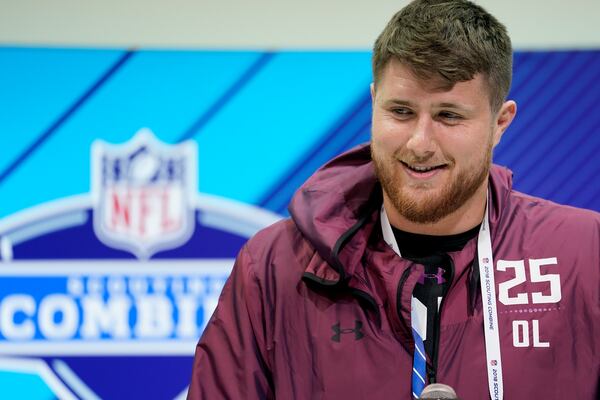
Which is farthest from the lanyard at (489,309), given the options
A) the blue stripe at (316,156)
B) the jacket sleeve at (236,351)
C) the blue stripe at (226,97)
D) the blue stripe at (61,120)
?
the blue stripe at (61,120)

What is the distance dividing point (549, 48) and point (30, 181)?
1.54 meters

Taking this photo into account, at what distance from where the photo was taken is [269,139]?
2324mm

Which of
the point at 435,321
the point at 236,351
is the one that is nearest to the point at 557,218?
the point at 435,321

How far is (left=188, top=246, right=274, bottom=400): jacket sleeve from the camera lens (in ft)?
4.17

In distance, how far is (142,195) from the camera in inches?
91.0

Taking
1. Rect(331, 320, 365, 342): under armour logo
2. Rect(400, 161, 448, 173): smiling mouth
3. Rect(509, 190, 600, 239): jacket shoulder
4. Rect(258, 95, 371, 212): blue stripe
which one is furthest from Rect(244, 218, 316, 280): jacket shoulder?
Rect(258, 95, 371, 212): blue stripe

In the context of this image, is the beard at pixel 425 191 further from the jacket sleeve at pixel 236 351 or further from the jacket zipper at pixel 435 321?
the jacket sleeve at pixel 236 351

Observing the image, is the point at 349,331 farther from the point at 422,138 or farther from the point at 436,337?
the point at 422,138

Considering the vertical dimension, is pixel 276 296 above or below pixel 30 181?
below

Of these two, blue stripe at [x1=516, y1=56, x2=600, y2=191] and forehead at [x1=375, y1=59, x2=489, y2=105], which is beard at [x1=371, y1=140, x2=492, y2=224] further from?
blue stripe at [x1=516, y1=56, x2=600, y2=191]

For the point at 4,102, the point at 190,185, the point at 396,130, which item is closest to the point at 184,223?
the point at 190,185

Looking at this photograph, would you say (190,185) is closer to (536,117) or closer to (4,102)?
(4,102)

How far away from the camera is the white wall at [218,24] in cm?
234

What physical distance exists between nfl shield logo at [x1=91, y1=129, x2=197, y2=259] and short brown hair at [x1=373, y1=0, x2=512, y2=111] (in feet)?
3.66
